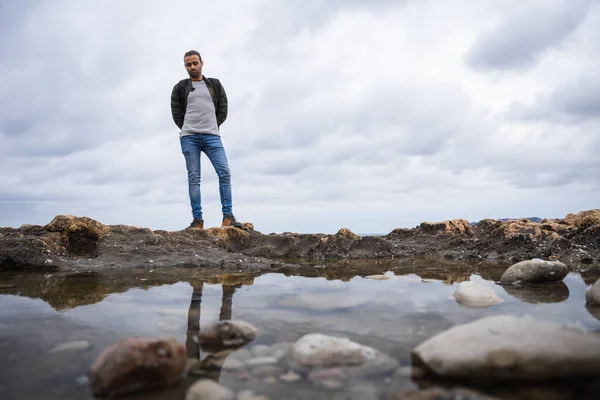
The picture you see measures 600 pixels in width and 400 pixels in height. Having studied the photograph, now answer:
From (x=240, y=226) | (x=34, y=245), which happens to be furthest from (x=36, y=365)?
(x=240, y=226)

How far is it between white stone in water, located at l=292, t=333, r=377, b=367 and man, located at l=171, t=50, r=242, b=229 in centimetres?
397

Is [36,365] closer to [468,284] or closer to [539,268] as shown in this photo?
[468,284]

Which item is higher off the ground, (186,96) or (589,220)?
(186,96)

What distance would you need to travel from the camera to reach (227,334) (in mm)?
1709

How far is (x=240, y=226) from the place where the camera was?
5473 millimetres

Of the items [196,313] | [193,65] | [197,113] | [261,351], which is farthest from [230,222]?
[261,351]

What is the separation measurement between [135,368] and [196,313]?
0.91 metres

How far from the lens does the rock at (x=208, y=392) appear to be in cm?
120

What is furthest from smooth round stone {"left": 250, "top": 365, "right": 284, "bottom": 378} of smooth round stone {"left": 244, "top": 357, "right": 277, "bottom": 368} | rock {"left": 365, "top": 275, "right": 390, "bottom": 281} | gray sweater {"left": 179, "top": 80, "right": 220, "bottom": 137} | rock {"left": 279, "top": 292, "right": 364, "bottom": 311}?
gray sweater {"left": 179, "top": 80, "right": 220, "bottom": 137}

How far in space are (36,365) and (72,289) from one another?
153cm

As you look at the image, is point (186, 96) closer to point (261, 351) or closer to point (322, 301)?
point (322, 301)

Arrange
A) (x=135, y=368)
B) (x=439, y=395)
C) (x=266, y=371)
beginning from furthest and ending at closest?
(x=266, y=371) < (x=135, y=368) < (x=439, y=395)

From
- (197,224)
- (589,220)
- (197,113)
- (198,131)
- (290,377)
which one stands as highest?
(197,113)

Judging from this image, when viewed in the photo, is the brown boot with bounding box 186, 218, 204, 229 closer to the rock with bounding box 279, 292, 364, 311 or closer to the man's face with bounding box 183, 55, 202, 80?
the man's face with bounding box 183, 55, 202, 80
